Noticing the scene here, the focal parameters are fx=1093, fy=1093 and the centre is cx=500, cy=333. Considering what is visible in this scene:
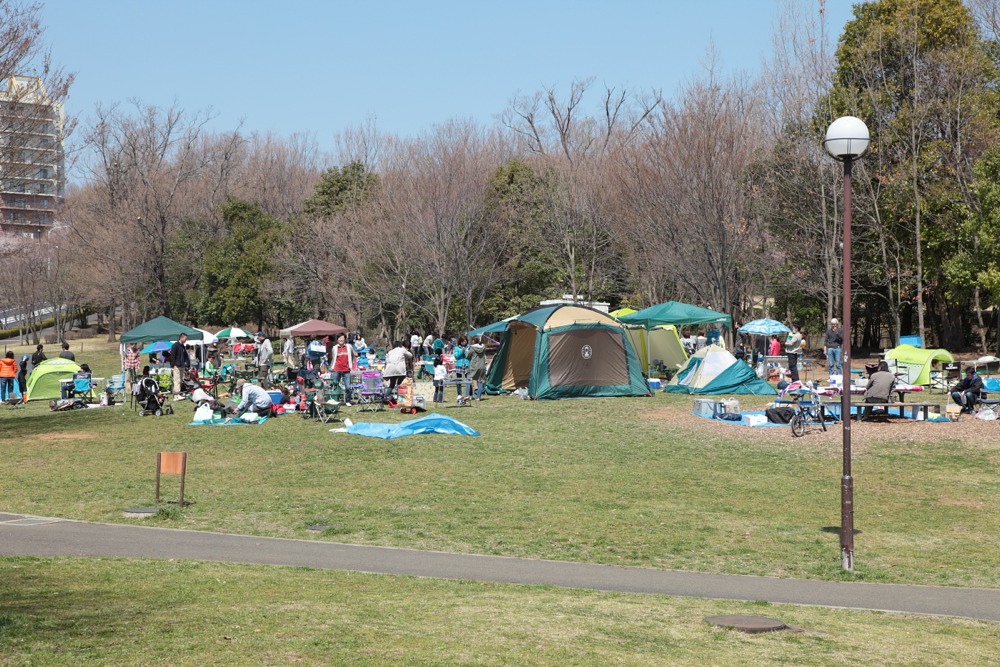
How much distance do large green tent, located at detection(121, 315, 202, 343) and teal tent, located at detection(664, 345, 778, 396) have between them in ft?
49.1

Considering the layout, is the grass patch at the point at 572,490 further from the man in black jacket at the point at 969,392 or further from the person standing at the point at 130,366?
the person standing at the point at 130,366

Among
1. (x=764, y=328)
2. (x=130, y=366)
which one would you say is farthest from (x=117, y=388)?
(x=764, y=328)

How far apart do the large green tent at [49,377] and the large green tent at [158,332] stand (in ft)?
5.93

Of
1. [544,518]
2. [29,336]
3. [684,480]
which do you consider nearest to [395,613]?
[544,518]

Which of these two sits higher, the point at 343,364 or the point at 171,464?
the point at 343,364

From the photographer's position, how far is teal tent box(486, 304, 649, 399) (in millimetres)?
29312

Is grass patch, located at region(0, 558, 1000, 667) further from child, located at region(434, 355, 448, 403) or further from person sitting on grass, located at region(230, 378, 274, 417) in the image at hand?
child, located at region(434, 355, 448, 403)

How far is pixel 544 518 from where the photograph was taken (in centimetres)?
1401

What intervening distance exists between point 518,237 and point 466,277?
3.85 metres

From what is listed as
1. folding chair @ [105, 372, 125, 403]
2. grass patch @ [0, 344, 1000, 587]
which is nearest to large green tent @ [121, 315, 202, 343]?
folding chair @ [105, 372, 125, 403]

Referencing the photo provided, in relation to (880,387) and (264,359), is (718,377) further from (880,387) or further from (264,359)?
(264,359)

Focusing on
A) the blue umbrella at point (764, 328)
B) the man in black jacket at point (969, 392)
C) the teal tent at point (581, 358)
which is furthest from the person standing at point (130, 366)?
the man in black jacket at point (969, 392)

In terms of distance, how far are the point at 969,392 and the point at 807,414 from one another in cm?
372

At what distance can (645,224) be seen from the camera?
4644 centimetres
